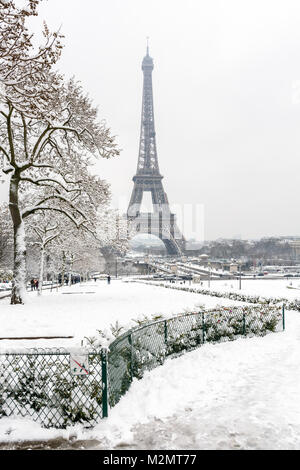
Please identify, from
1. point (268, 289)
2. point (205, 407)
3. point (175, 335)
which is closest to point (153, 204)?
point (268, 289)

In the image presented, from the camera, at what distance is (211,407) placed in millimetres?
6734

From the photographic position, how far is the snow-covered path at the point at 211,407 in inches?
213

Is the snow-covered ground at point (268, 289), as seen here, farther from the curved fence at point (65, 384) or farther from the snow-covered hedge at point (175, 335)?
the curved fence at point (65, 384)

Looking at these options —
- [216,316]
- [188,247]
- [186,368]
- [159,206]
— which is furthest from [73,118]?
[188,247]

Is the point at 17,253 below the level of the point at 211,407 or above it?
above

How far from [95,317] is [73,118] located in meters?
11.2

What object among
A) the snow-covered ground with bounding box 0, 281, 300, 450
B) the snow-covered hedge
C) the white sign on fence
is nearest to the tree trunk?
the snow-covered ground with bounding box 0, 281, 300, 450

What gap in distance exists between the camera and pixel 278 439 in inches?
214

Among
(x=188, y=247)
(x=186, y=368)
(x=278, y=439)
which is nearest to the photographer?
(x=278, y=439)

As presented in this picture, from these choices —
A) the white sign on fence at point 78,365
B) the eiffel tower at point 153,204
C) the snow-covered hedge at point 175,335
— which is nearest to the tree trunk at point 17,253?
the snow-covered hedge at point 175,335

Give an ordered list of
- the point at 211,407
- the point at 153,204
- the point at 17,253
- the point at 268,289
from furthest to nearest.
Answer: the point at 153,204, the point at 268,289, the point at 17,253, the point at 211,407

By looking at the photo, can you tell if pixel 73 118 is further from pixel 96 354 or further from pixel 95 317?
pixel 96 354

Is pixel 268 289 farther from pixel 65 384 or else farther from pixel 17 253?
pixel 65 384

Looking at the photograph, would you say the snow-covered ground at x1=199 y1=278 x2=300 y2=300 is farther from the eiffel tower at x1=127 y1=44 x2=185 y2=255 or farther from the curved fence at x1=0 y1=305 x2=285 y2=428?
the eiffel tower at x1=127 y1=44 x2=185 y2=255
